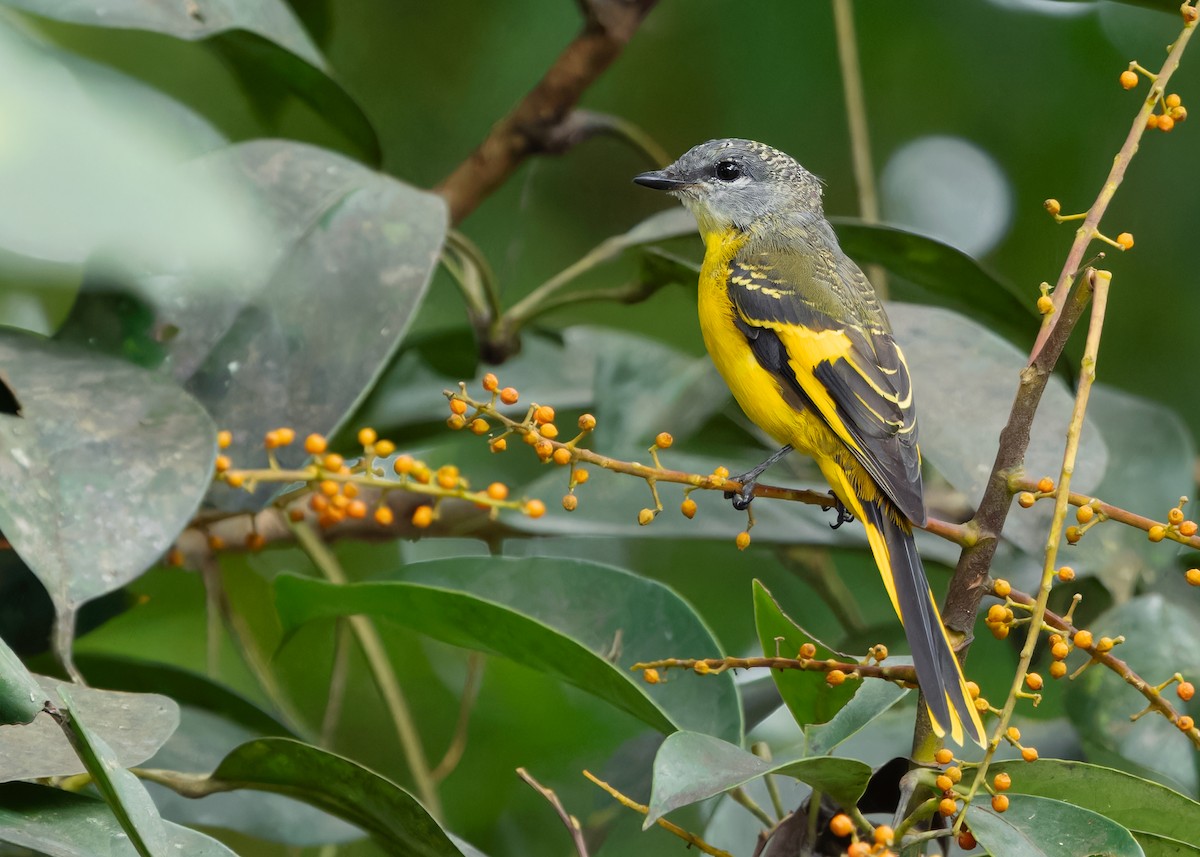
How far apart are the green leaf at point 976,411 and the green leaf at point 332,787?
2.84ft

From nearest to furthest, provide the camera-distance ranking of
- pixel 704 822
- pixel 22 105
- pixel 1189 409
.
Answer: pixel 22 105 → pixel 704 822 → pixel 1189 409

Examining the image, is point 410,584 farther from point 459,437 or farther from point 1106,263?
point 1106,263

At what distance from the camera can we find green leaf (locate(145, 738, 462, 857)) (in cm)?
138

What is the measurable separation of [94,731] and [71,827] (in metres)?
0.09

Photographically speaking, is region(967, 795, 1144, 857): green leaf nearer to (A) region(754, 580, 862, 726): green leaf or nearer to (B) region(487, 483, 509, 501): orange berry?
(A) region(754, 580, 862, 726): green leaf

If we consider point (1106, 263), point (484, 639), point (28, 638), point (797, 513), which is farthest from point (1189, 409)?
point (28, 638)

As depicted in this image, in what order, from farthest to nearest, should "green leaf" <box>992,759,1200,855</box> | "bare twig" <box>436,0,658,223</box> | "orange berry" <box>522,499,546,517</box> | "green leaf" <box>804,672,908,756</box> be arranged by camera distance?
"bare twig" <box>436,0,658,223</box>, "orange berry" <box>522,499,546,517</box>, "green leaf" <box>804,672,908,756</box>, "green leaf" <box>992,759,1200,855</box>

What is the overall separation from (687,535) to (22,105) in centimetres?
126

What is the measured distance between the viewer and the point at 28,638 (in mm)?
1810

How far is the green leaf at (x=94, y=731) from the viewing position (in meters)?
1.19

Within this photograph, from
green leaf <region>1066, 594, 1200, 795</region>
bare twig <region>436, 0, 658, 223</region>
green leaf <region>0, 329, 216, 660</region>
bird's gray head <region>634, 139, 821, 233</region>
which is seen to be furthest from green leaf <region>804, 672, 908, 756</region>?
bare twig <region>436, 0, 658, 223</region>

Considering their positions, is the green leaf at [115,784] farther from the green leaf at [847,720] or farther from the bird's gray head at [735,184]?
the bird's gray head at [735,184]

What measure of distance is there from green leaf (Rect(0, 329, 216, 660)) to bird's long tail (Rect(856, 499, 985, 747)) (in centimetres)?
89

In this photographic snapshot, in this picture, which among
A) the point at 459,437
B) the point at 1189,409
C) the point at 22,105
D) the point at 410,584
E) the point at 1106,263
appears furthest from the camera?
the point at 1106,263
